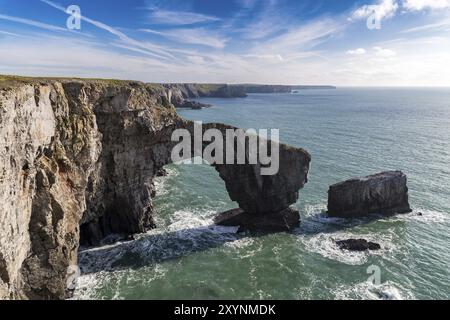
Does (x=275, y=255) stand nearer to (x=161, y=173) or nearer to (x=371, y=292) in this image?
(x=371, y=292)

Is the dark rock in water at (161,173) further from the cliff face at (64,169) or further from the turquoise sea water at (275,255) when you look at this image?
the cliff face at (64,169)

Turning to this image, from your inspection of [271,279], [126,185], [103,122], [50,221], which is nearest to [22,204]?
[50,221]

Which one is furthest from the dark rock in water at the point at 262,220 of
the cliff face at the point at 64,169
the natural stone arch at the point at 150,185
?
the cliff face at the point at 64,169


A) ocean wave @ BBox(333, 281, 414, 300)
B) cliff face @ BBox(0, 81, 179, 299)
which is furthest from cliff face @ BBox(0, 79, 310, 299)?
ocean wave @ BBox(333, 281, 414, 300)

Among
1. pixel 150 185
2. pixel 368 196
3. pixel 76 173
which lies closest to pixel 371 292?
pixel 368 196

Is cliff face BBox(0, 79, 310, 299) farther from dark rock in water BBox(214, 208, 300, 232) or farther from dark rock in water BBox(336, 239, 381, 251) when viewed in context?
dark rock in water BBox(336, 239, 381, 251)
